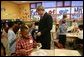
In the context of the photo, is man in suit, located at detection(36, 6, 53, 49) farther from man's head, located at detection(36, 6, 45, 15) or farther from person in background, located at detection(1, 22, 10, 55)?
person in background, located at detection(1, 22, 10, 55)

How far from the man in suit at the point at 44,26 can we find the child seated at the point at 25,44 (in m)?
0.08

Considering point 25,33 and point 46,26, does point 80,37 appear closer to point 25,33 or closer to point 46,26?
point 46,26

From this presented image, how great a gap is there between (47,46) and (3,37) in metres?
0.36

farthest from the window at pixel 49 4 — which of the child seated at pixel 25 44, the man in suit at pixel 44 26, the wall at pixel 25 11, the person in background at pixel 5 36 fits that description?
the person in background at pixel 5 36

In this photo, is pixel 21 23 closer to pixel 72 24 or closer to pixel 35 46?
pixel 35 46

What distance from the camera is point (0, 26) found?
4.78 ft

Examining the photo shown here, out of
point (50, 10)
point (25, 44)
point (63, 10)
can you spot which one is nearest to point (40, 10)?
point (50, 10)

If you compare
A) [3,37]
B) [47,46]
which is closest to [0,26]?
[3,37]

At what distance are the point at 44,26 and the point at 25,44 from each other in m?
0.21

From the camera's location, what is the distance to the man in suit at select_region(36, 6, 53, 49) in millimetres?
1459

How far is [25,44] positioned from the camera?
1471 mm

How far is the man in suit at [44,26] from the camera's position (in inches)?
57.4

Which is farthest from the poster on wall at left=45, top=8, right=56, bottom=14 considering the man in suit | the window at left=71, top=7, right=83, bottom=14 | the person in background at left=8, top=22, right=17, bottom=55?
the person in background at left=8, top=22, right=17, bottom=55

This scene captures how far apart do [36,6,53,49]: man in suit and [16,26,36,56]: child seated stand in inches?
3.1
